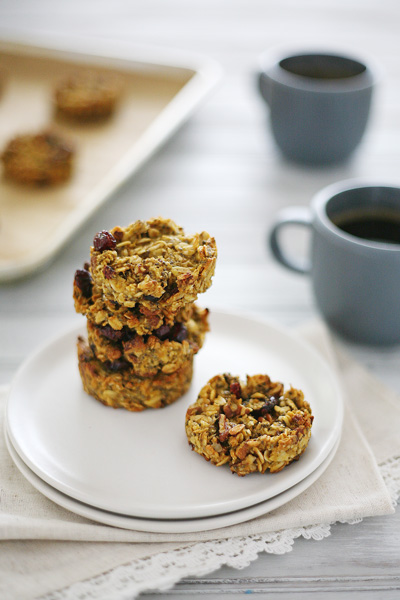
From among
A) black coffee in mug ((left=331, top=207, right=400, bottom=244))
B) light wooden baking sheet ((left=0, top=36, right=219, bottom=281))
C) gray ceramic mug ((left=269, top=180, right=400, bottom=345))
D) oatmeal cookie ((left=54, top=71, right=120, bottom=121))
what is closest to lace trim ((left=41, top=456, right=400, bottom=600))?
gray ceramic mug ((left=269, top=180, right=400, bottom=345))

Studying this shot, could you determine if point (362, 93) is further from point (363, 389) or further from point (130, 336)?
point (130, 336)

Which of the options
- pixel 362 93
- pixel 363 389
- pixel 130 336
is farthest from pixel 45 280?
pixel 362 93

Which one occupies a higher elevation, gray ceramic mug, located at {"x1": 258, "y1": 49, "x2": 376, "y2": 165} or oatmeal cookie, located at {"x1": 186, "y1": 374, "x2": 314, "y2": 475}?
gray ceramic mug, located at {"x1": 258, "y1": 49, "x2": 376, "y2": 165}

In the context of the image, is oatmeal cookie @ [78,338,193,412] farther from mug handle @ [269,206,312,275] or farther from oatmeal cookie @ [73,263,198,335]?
mug handle @ [269,206,312,275]

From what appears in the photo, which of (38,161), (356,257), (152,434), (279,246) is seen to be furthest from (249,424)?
(38,161)

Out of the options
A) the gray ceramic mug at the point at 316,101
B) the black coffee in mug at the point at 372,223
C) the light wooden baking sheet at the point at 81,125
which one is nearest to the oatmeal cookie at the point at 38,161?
the light wooden baking sheet at the point at 81,125

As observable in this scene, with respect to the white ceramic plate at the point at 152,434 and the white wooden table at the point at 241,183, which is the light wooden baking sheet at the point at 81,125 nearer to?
the white wooden table at the point at 241,183
